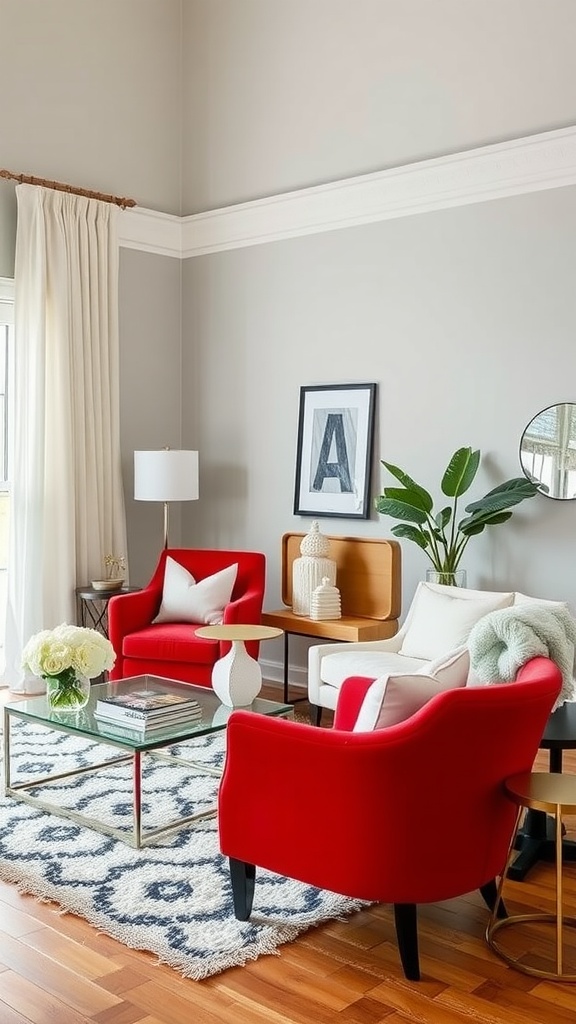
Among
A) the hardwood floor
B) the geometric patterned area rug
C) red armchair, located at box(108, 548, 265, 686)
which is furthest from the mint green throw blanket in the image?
red armchair, located at box(108, 548, 265, 686)

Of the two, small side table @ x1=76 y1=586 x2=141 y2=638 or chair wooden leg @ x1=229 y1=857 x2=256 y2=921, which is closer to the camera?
chair wooden leg @ x1=229 y1=857 x2=256 y2=921

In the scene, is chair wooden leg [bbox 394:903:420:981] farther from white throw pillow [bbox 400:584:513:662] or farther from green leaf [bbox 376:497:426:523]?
green leaf [bbox 376:497:426:523]

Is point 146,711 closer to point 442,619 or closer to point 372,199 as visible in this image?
point 442,619

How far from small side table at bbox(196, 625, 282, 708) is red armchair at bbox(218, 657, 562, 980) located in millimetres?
1082

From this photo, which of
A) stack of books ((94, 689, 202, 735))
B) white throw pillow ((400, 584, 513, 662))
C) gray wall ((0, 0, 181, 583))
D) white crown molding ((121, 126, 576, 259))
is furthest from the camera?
gray wall ((0, 0, 181, 583))

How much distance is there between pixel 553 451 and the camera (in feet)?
17.2

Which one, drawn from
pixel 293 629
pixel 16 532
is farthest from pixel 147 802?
pixel 16 532

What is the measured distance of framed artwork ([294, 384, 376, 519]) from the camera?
6086 mm

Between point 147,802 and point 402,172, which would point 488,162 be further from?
point 147,802

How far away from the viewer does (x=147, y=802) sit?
413 centimetres

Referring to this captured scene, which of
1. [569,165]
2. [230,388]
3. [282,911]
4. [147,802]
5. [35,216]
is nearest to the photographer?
[282,911]

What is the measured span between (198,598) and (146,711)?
197cm

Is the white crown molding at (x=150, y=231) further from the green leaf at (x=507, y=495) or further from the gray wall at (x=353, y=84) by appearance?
the green leaf at (x=507, y=495)

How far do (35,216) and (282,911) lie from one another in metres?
4.44
